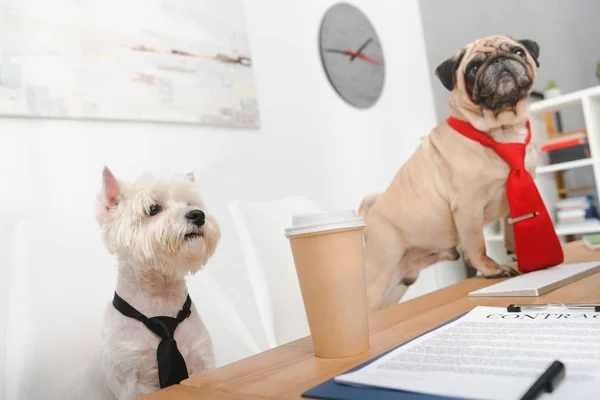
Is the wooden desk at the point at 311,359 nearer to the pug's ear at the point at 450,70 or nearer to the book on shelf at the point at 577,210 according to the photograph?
the pug's ear at the point at 450,70

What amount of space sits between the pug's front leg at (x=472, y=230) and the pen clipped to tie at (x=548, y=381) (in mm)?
913

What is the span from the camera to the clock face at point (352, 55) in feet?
8.66

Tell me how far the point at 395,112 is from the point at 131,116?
5.55 feet

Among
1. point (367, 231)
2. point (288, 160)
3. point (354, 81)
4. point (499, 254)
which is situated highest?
point (354, 81)

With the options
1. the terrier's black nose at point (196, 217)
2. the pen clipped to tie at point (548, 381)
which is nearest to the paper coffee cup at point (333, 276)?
the pen clipped to tie at point (548, 381)

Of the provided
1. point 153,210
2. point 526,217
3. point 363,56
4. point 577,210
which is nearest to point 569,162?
point 577,210

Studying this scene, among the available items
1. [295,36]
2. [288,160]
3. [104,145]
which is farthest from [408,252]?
[295,36]

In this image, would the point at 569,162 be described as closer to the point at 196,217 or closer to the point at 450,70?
the point at 450,70

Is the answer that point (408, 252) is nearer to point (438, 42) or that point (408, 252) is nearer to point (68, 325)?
point (68, 325)

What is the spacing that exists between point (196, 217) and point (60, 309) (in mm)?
→ 340

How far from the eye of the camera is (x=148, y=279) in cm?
102

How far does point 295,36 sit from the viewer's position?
A: 2480 mm

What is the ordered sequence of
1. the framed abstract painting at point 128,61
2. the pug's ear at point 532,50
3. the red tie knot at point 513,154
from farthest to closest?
the framed abstract painting at point 128,61
the pug's ear at point 532,50
the red tie knot at point 513,154

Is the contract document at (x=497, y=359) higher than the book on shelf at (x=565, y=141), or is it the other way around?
the book on shelf at (x=565, y=141)
